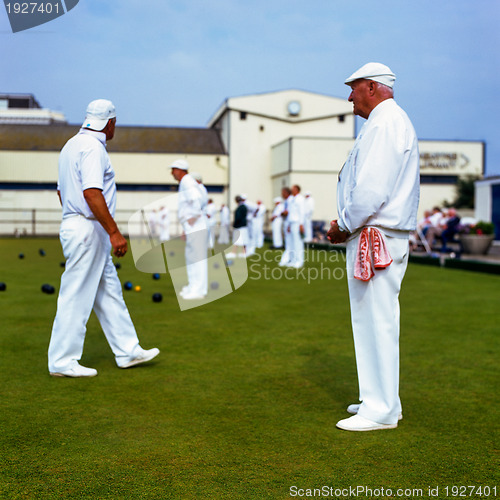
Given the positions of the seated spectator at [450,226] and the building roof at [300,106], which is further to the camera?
the building roof at [300,106]

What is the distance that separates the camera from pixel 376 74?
10.7ft

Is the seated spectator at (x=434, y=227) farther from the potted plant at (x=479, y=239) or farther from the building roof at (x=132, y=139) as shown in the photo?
the building roof at (x=132, y=139)

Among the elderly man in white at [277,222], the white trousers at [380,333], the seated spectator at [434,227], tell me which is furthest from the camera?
the elderly man in white at [277,222]

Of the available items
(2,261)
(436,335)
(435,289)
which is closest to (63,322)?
(436,335)

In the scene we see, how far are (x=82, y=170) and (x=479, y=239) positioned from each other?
658 inches

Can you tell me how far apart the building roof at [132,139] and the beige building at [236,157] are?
0.24 feet

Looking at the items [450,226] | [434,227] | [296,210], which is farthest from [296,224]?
[434,227]

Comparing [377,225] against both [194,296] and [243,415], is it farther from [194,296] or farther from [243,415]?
[194,296]

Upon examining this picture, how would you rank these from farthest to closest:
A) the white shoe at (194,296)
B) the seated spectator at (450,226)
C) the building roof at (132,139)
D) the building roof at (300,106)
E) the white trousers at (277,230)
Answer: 1. the building roof at (300,106)
2. the building roof at (132,139)
3. the white trousers at (277,230)
4. the seated spectator at (450,226)
5. the white shoe at (194,296)

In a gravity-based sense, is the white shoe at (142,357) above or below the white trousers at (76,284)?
below

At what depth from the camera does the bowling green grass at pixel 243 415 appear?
8.94 ft

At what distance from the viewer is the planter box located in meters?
18.8

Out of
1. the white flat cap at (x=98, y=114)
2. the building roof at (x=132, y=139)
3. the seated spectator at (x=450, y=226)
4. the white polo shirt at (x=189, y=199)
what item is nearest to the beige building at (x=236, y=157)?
the building roof at (x=132, y=139)

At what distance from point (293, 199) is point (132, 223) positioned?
Answer: 25217mm
